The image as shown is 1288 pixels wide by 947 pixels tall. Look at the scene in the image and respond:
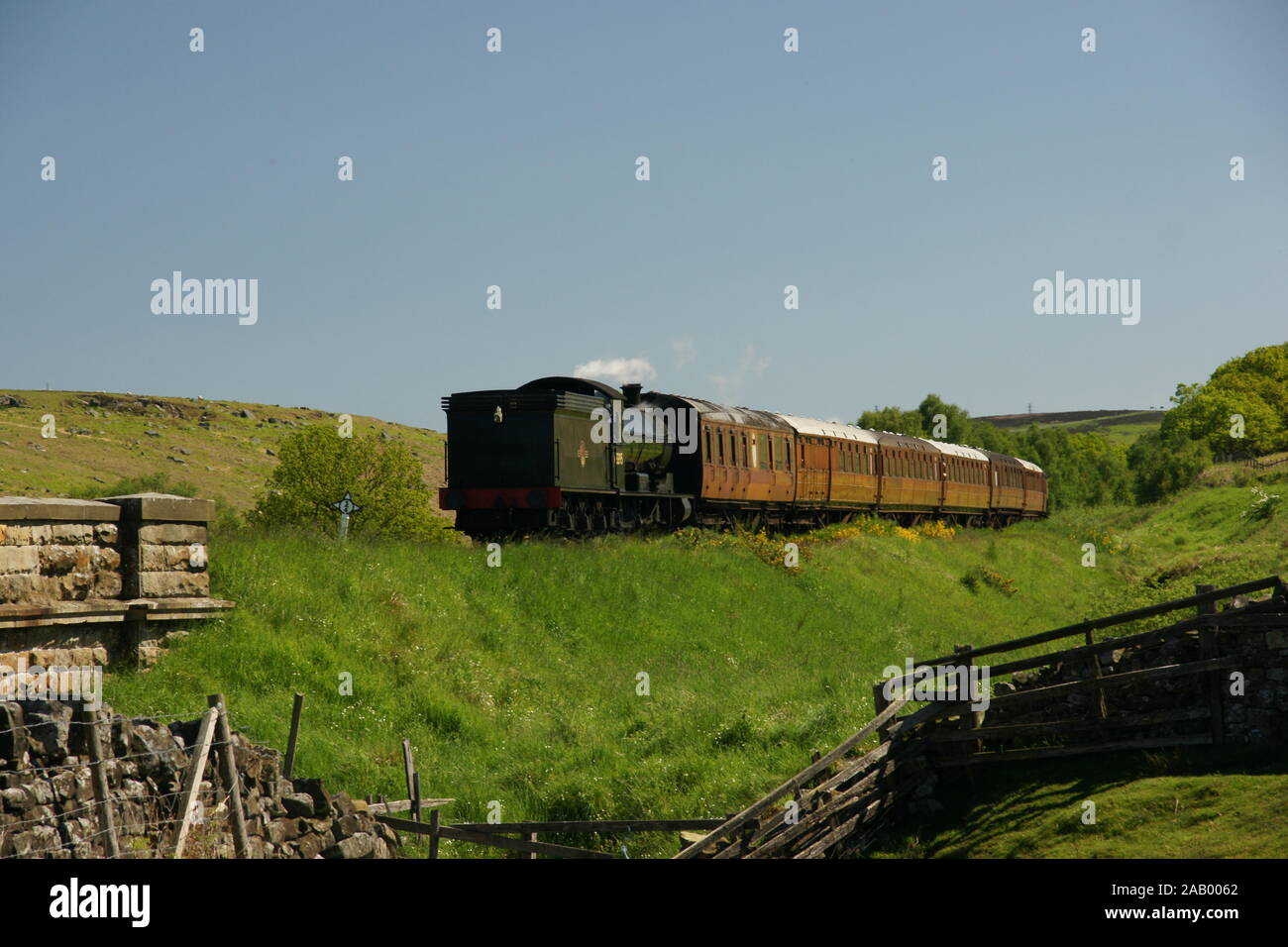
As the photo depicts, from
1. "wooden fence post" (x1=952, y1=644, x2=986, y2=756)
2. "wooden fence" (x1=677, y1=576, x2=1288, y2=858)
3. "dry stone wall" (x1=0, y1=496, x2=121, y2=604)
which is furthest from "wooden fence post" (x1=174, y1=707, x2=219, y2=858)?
"wooden fence post" (x1=952, y1=644, x2=986, y2=756)

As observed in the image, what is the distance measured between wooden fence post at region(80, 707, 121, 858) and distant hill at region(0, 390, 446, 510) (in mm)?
57230

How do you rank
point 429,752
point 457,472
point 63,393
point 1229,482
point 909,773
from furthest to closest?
1. point 63,393
2. point 1229,482
3. point 457,472
4. point 429,752
5. point 909,773

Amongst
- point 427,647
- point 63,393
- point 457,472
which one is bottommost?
point 427,647

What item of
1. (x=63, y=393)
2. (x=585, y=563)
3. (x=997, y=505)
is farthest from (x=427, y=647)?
Answer: (x=63, y=393)

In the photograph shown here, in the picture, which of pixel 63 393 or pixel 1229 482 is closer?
pixel 1229 482

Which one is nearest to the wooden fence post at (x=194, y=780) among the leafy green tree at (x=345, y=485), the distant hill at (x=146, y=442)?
the leafy green tree at (x=345, y=485)

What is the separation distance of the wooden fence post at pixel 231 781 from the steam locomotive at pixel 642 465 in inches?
616

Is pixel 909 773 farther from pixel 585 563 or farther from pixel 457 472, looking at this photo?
pixel 457 472

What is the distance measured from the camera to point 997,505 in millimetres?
59844

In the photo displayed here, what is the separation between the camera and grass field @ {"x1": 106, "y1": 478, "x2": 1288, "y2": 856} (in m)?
16.3

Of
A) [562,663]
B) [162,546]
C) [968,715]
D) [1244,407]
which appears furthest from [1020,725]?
[1244,407]

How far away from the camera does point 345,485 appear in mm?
39188
